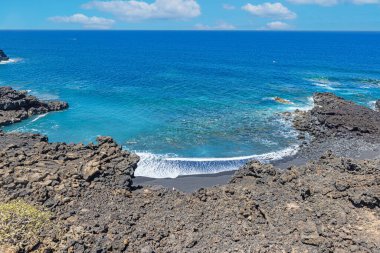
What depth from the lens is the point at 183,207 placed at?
105ft

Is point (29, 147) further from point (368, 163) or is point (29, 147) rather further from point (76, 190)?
point (368, 163)

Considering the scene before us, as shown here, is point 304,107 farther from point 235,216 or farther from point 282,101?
point 235,216

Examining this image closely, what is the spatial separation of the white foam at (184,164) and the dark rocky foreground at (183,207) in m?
7.09

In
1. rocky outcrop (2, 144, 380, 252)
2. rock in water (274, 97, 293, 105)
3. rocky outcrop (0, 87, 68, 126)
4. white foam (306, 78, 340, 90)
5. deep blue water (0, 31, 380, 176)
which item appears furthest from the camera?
white foam (306, 78, 340, 90)

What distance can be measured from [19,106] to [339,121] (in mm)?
62186

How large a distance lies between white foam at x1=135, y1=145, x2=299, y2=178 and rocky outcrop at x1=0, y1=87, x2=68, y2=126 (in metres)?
29.9

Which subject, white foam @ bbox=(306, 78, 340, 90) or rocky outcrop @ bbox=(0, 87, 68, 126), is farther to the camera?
white foam @ bbox=(306, 78, 340, 90)

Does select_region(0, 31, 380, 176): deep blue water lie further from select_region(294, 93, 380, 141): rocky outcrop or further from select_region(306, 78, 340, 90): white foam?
select_region(294, 93, 380, 141): rocky outcrop

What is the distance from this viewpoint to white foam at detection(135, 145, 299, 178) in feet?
155

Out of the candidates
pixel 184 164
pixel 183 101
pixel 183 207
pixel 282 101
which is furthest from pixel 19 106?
pixel 282 101

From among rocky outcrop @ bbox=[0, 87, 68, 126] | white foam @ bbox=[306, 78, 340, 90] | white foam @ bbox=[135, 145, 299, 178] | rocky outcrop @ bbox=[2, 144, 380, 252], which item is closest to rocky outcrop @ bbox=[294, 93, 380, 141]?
white foam @ bbox=[135, 145, 299, 178]

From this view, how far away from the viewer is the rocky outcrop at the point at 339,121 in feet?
195

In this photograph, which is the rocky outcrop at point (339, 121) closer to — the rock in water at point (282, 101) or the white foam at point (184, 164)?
the rock in water at point (282, 101)

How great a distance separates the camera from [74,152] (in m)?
42.8
